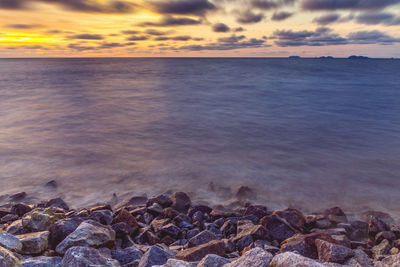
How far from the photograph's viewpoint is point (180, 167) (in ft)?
24.8

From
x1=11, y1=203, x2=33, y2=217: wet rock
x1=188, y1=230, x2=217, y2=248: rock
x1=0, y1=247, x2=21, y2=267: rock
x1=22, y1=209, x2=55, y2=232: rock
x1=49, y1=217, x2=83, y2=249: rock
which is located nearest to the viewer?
x1=0, y1=247, x2=21, y2=267: rock

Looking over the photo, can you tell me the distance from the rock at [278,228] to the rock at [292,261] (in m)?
1.74

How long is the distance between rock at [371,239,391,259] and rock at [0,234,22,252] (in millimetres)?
4058

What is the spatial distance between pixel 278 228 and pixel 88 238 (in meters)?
2.52

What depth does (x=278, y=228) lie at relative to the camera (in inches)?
160

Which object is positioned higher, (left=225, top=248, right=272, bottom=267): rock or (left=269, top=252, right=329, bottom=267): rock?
(left=269, top=252, right=329, bottom=267): rock

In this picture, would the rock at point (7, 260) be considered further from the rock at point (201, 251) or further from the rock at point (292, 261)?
the rock at point (292, 261)

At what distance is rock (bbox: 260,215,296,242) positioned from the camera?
399cm

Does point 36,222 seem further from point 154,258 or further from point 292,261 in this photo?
point 292,261

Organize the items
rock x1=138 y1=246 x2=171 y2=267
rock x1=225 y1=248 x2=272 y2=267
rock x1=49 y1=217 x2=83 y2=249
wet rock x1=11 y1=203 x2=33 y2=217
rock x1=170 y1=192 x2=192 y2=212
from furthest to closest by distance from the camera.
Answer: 1. rock x1=170 y1=192 x2=192 y2=212
2. wet rock x1=11 y1=203 x2=33 y2=217
3. rock x1=49 y1=217 x2=83 y2=249
4. rock x1=138 y1=246 x2=171 y2=267
5. rock x1=225 y1=248 x2=272 y2=267

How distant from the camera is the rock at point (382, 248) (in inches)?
146

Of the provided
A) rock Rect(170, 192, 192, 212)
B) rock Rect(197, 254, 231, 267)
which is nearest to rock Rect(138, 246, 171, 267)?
rock Rect(197, 254, 231, 267)

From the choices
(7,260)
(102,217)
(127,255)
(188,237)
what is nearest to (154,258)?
(127,255)

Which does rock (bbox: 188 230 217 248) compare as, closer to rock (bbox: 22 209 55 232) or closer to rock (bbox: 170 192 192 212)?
rock (bbox: 170 192 192 212)
